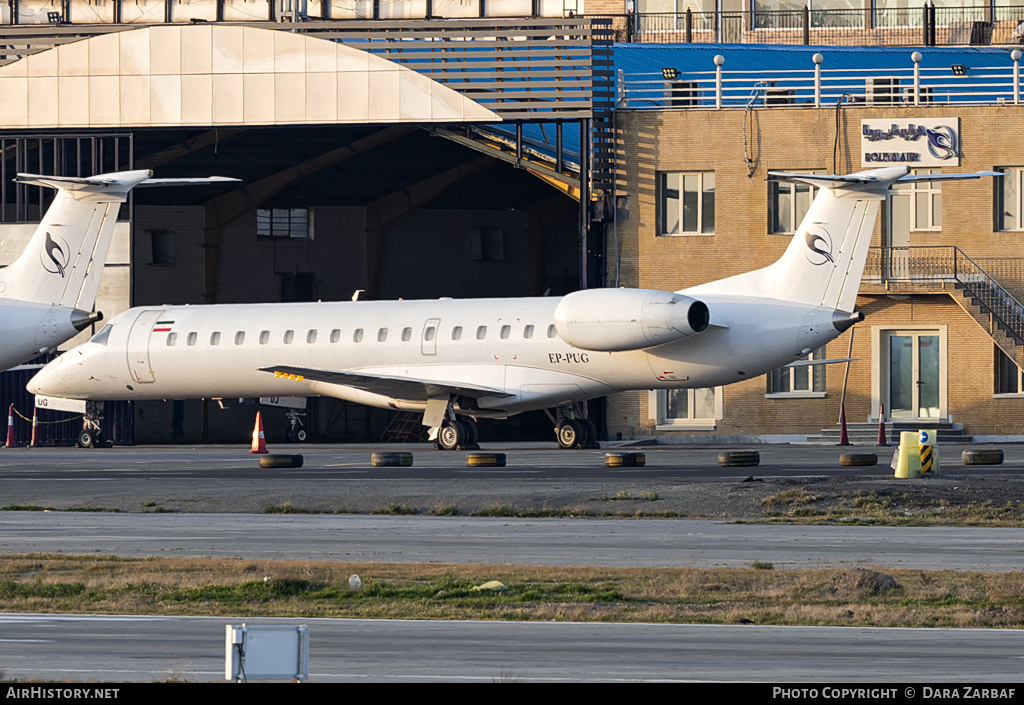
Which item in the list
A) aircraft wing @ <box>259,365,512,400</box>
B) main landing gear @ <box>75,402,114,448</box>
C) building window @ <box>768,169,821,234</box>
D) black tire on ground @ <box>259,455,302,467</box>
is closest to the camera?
black tire on ground @ <box>259,455,302,467</box>

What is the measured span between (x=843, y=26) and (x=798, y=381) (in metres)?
20.8

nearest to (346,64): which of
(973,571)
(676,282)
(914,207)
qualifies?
(676,282)

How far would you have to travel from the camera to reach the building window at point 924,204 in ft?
147

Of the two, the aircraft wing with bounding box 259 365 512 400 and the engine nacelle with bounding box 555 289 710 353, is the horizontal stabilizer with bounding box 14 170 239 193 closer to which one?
the aircraft wing with bounding box 259 365 512 400

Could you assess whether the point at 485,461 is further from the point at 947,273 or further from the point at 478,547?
the point at 947,273

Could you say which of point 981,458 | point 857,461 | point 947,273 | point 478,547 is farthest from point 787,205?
point 478,547

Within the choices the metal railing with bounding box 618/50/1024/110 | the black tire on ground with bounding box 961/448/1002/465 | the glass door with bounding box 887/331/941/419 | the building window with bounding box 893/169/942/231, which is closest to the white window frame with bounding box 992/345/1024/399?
the glass door with bounding box 887/331/941/419

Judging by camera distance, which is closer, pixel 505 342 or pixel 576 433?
pixel 505 342

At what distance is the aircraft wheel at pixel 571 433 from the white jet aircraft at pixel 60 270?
10.4 metres

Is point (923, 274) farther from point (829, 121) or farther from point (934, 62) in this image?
point (934, 62)

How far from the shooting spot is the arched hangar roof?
46.2 meters

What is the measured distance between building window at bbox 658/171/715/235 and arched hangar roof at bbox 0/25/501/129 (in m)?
5.47

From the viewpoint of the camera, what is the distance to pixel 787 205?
150 feet

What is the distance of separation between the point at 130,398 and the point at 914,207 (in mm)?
22458
